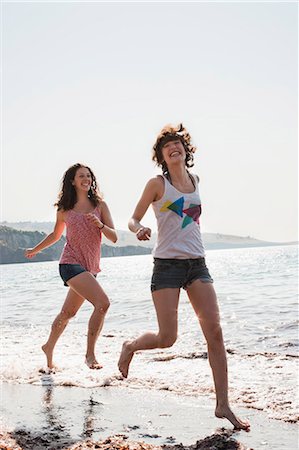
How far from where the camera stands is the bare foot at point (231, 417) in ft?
15.5

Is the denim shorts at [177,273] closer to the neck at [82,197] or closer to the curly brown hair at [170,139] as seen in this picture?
the curly brown hair at [170,139]

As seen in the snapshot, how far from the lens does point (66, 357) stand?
28.8 feet

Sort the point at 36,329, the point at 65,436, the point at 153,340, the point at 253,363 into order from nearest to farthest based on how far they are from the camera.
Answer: the point at 65,436, the point at 153,340, the point at 253,363, the point at 36,329

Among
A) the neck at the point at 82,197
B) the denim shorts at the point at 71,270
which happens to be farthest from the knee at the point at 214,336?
the neck at the point at 82,197

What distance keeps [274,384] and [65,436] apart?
2631mm

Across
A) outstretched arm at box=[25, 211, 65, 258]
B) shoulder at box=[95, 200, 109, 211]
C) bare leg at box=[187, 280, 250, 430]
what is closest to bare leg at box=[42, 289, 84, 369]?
outstretched arm at box=[25, 211, 65, 258]

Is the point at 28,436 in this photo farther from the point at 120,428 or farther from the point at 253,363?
the point at 253,363

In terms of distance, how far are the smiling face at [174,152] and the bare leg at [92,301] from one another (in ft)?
6.71

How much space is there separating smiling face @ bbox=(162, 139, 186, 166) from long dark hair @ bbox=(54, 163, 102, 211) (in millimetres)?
→ 2066

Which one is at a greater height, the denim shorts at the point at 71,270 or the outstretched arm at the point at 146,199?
the outstretched arm at the point at 146,199

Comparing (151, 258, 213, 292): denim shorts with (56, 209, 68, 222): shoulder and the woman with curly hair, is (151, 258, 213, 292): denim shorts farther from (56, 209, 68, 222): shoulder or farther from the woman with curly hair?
(56, 209, 68, 222): shoulder

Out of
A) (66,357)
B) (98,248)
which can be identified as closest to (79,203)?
(98,248)

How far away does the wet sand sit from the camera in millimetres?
4414

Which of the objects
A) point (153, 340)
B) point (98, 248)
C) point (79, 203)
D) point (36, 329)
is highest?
point (79, 203)
